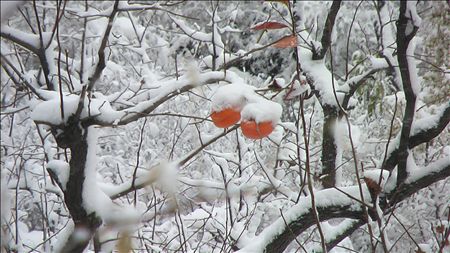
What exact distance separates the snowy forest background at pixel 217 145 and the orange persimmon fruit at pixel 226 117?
2.0 inches

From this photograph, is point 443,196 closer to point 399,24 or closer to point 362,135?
point 362,135

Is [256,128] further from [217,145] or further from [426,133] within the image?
[217,145]

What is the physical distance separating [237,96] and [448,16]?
146 inches

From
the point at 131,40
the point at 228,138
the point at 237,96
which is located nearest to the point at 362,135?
the point at 228,138

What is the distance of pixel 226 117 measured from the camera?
1379 mm

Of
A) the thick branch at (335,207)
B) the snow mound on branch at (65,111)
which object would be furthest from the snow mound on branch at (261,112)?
the thick branch at (335,207)

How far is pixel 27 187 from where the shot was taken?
141 inches

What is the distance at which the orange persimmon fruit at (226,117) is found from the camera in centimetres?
137

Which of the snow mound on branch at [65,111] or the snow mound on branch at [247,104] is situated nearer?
the snow mound on branch at [247,104]

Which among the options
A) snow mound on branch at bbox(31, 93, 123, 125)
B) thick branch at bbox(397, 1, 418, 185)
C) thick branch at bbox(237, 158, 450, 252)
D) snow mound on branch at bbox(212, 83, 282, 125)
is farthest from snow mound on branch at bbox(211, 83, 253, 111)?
thick branch at bbox(237, 158, 450, 252)

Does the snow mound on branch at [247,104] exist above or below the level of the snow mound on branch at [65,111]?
below

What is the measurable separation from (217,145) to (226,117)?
165 inches

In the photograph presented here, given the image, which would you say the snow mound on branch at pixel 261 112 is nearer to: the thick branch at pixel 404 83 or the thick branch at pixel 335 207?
the thick branch at pixel 404 83

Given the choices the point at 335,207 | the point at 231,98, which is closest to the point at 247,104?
the point at 231,98
